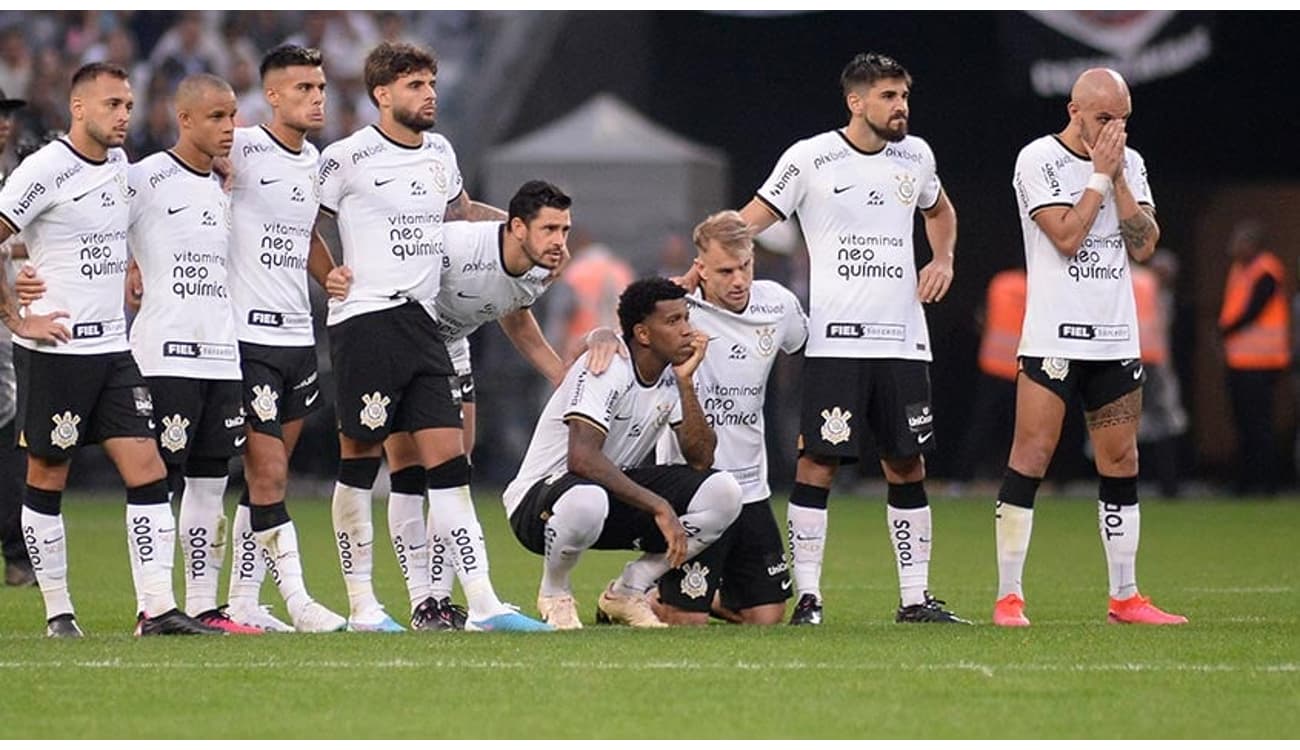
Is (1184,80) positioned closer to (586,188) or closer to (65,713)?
(586,188)

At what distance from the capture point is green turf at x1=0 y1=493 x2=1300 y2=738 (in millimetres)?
7715

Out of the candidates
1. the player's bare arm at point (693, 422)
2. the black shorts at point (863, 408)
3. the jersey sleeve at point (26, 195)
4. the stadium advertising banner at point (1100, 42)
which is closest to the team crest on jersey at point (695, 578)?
the player's bare arm at point (693, 422)

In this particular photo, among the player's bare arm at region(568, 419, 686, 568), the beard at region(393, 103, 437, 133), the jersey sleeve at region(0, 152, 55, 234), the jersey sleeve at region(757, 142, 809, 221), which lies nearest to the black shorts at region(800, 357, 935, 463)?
the jersey sleeve at region(757, 142, 809, 221)

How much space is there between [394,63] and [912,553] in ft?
9.81

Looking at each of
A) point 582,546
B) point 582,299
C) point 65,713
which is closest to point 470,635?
point 582,546

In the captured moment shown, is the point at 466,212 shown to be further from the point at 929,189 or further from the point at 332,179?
the point at 929,189

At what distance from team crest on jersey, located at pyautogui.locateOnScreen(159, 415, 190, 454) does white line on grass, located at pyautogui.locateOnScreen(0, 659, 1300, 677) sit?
4.76ft

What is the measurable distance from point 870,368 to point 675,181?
1117cm

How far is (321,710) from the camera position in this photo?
26.3 ft

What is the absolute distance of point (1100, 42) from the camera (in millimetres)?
21594

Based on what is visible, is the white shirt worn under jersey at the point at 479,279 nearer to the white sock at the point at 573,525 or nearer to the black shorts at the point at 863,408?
the white sock at the point at 573,525

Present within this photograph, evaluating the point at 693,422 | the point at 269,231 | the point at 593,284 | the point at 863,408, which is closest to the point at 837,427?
the point at 863,408

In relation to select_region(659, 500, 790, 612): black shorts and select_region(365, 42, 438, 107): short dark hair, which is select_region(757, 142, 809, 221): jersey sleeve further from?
select_region(365, 42, 438, 107): short dark hair

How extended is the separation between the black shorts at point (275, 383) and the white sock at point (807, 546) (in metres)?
2.14
